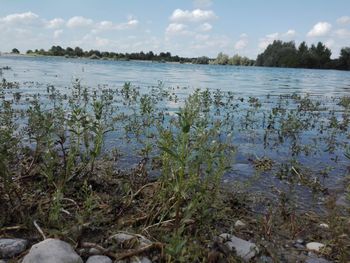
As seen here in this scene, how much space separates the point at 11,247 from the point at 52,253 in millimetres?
593

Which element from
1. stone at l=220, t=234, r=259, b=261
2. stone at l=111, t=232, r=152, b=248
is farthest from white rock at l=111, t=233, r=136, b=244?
stone at l=220, t=234, r=259, b=261

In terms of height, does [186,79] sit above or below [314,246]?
above

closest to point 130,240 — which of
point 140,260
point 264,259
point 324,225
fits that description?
point 140,260

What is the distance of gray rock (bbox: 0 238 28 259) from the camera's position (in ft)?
11.9

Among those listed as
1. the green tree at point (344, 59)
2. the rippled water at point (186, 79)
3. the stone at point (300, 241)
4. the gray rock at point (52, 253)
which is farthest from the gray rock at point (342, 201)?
the green tree at point (344, 59)

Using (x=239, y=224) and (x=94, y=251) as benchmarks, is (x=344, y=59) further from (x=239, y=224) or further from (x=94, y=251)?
(x=94, y=251)

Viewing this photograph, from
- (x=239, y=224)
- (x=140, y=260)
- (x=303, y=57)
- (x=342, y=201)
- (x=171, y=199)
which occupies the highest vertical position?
(x=303, y=57)

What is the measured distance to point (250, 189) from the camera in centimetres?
636

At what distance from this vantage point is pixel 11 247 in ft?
12.1

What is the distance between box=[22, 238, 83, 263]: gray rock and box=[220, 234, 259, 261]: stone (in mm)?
1634

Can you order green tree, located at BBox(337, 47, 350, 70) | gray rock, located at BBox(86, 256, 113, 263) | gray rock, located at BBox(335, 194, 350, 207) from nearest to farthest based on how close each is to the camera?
gray rock, located at BBox(86, 256, 113, 263)
gray rock, located at BBox(335, 194, 350, 207)
green tree, located at BBox(337, 47, 350, 70)

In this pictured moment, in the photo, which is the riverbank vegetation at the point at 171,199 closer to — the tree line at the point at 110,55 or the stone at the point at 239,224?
the stone at the point at 239,224

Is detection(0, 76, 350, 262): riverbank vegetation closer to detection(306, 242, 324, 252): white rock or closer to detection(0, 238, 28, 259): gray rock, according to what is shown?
detection(306, 242, 324, 252): white rock

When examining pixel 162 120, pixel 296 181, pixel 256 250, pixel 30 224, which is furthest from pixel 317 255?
pixel 162 120
